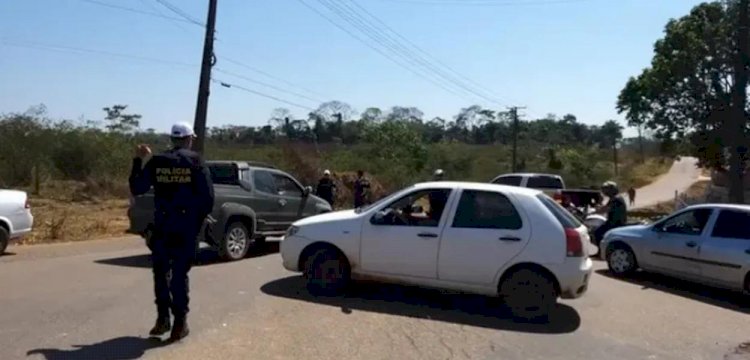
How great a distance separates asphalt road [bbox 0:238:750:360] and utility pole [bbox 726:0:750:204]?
1972cm

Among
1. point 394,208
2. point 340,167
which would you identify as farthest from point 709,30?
point 394,208

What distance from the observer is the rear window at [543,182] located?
2569 centimetres

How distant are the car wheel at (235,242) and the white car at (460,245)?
3.28 metres

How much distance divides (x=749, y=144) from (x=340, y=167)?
18930 millimetres

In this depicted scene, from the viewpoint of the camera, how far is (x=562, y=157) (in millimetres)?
72812

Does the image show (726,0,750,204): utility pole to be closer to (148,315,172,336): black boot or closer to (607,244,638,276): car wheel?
(607,244,638,276): car wheel

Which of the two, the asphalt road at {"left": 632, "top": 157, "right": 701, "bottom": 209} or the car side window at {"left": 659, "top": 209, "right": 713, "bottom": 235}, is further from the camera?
the asphalt road at {"left": 632, "top": 157, "right": 701, "bottom": 209}

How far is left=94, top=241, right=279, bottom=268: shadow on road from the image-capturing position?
12.7 m

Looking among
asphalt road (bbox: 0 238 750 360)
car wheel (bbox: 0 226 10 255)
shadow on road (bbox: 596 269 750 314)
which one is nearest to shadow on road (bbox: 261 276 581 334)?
asphalt road (bbox: 0 238 750 360)

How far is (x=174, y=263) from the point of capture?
6797 millimetres

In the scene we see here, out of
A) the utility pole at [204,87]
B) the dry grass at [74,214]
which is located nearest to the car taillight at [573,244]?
the dry grass at [74,214]

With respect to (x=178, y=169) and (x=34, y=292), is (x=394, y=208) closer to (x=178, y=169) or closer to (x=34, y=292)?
(x=178, y=169)

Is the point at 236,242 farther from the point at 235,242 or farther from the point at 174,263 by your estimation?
the point at 174,263

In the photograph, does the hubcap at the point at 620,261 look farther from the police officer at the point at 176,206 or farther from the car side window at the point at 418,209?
the police officer at the point at 176,206
